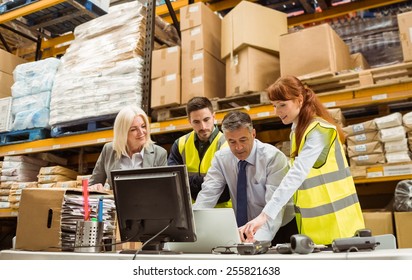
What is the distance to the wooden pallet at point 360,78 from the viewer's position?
3.27 m

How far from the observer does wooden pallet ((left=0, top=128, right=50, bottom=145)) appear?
4.95m

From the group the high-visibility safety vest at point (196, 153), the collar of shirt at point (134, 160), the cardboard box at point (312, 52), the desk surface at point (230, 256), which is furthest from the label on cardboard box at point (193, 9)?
the desk surface at point (230, 256)

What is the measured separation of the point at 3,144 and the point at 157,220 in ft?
14.0

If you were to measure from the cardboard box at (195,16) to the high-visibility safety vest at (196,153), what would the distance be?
1602 millimetres

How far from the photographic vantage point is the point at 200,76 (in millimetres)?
4004

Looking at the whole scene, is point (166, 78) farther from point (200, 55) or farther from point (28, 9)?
point (28, 9)

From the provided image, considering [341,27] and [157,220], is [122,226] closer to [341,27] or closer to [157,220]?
[157,220]

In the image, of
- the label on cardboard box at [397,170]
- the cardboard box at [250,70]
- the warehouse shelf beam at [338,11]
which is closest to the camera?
the label on cardboard box at [397,170]

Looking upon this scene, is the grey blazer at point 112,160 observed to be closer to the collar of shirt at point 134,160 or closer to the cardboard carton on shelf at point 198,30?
the collar of shirt at point 134,160

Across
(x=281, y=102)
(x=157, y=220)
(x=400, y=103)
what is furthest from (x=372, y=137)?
(x=157, y=220)

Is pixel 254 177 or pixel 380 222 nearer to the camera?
pixel 254 177

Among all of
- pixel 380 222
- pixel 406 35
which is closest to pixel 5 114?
pixel 380 222

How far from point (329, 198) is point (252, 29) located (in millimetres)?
2132

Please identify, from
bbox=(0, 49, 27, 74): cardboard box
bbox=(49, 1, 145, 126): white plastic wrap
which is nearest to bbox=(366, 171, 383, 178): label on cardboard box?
bbox=(49, 1, 145, 126): white plastic wrap
